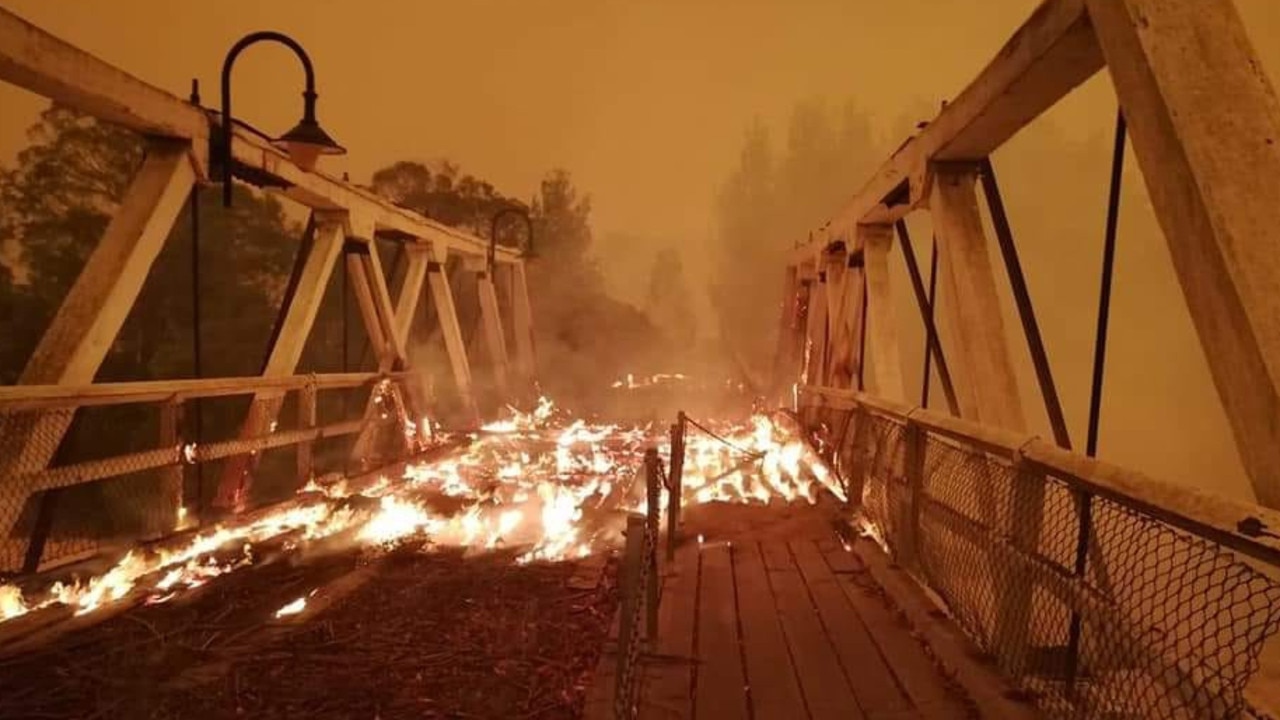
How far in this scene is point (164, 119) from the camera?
677 cm

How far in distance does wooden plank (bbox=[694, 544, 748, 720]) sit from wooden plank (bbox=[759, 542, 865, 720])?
35 cm

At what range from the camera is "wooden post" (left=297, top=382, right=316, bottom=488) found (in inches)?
372

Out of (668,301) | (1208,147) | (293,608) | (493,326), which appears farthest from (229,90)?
(668,301)

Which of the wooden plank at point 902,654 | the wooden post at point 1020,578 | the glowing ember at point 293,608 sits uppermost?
the wooden post at point 1020,578

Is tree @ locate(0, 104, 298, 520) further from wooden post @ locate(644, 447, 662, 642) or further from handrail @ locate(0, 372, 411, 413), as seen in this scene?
wooden post @ locate(644, 447, 662, 642)

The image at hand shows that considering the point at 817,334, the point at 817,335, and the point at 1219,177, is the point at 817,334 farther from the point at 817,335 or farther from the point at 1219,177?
the point at 1219,177

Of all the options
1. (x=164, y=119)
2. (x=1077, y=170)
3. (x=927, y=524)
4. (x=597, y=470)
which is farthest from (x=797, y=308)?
(x=1077, y=170)

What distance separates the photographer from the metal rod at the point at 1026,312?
5.38 m

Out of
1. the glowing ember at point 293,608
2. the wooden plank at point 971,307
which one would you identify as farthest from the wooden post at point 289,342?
the wooden plank at point 971,307

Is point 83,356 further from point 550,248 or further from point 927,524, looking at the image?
point 550,248

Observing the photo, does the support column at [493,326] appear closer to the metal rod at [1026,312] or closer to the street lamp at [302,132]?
the street lamp at [302,132]

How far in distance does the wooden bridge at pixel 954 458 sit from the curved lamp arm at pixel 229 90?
0.11m

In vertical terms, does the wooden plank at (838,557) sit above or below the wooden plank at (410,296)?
below

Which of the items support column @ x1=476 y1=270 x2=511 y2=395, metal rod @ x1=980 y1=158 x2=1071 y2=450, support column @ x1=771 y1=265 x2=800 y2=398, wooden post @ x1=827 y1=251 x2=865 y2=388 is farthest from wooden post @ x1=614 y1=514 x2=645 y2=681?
support column @ x1=476 y1=270 x2=511 y2=395
